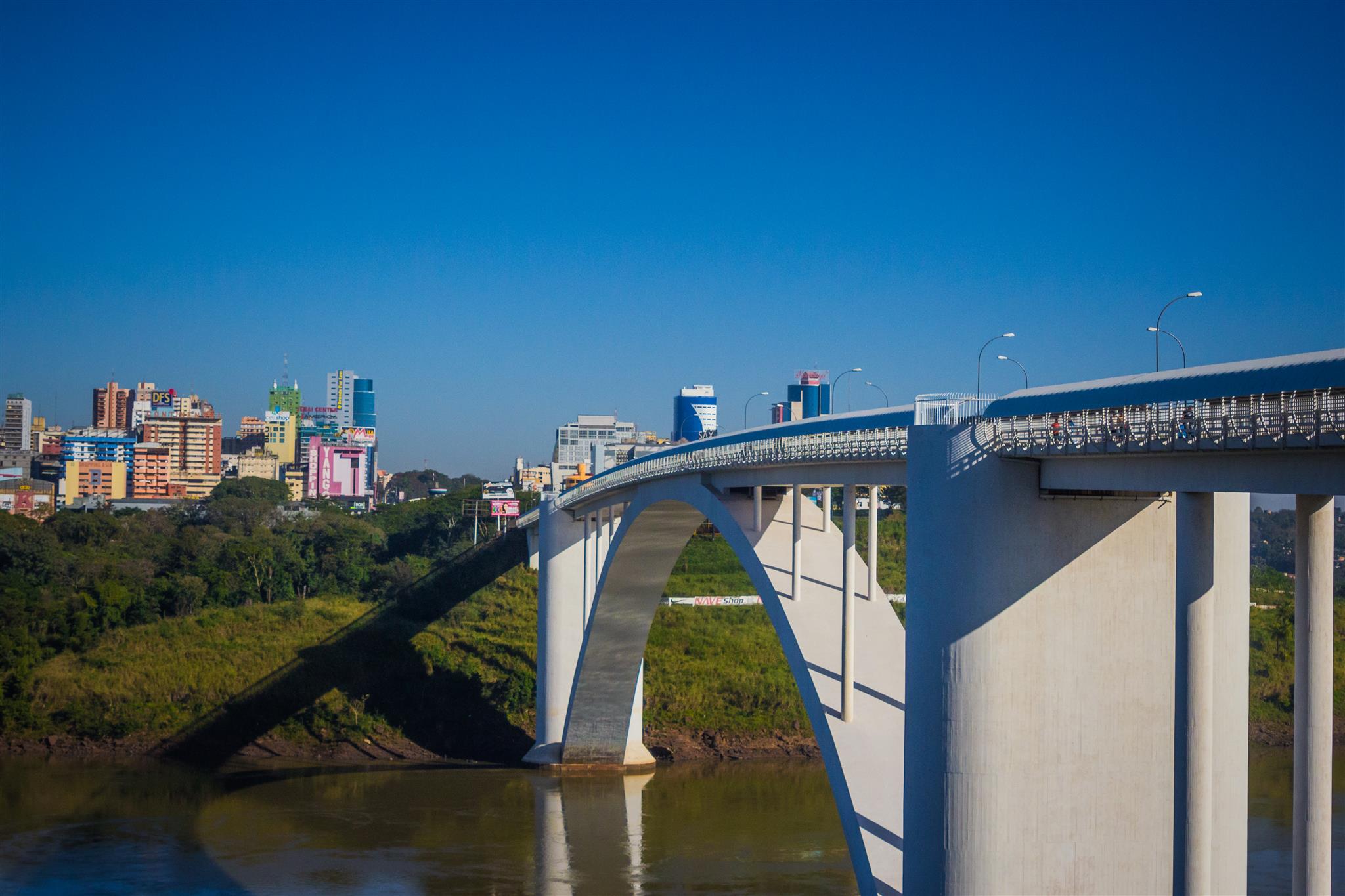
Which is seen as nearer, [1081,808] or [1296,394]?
[1296,394]

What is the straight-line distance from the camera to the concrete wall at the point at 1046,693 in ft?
56.1

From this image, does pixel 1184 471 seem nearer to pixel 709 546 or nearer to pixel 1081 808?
pixel 1081 808

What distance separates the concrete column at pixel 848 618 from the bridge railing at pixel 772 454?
0.95 meters

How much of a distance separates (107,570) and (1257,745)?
49.3 meters

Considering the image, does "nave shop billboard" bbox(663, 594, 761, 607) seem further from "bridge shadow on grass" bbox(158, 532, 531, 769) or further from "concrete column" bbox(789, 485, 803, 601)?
"concrete column" bbox(789, 485, 803, 601)

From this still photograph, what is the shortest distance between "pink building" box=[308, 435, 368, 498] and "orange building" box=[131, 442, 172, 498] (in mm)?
24505

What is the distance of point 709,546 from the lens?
68.8m

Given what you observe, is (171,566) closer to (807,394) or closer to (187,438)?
(807,394)

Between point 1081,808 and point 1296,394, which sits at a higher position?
point 1296,394

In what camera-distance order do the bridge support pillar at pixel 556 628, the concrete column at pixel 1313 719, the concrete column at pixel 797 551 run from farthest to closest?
1. the bridge support pillar at pixel 556 628
2. the concrete column at pixel 797 551
3. the concrete column at pixel 1313 719

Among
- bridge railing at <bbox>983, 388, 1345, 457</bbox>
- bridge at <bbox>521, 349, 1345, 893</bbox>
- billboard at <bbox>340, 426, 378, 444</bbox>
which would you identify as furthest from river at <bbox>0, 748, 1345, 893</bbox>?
billboard at <bbox>340, 426, 378, 444</bbox>

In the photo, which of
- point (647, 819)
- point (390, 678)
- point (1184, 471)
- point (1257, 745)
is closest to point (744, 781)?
point (647, 819)

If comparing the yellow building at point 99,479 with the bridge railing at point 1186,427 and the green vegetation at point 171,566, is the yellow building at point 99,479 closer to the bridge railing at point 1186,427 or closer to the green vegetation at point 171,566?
the green vegetation at point 171,566

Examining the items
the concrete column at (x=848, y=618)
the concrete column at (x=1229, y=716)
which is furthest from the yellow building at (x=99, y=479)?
the concrete column at (x=1229, y=716)
